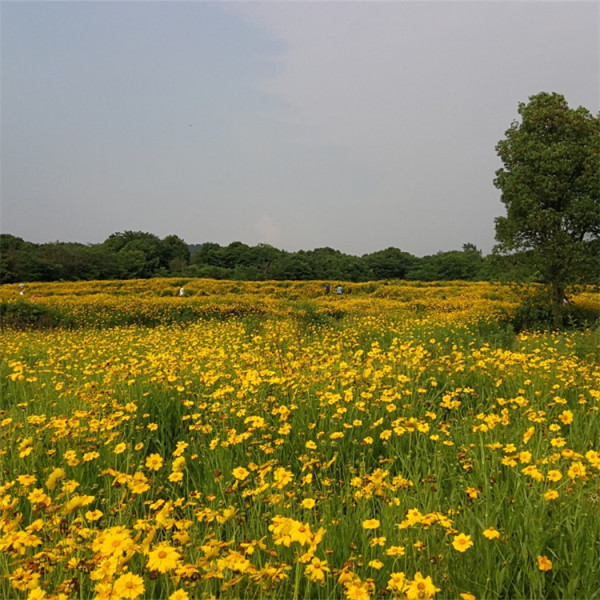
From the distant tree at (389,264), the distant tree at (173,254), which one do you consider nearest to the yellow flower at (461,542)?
the distant tree at (173,254)

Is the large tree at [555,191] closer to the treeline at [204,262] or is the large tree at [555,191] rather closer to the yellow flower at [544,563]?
the yellow flower at [544,563]

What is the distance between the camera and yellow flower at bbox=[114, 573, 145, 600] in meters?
1.24

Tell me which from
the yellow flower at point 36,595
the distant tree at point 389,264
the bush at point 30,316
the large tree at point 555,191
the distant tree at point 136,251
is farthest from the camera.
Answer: the distant tree at point 389,264

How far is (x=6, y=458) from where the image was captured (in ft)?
9.25

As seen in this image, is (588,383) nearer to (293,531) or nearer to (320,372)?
(320,372)

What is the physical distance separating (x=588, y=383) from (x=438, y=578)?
291 centimetres

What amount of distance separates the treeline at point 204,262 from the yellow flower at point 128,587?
35.8m

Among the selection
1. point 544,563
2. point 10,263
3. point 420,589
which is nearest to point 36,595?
point 420,589

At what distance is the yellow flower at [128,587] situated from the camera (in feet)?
4.08

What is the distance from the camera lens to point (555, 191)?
1003 centimetres

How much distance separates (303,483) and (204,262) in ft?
191

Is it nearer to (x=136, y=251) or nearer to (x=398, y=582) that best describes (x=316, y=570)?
(x=398, y=582)

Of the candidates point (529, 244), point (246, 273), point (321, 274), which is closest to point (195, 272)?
point (246, 273)

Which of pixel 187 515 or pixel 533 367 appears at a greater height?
pixel 533 367
